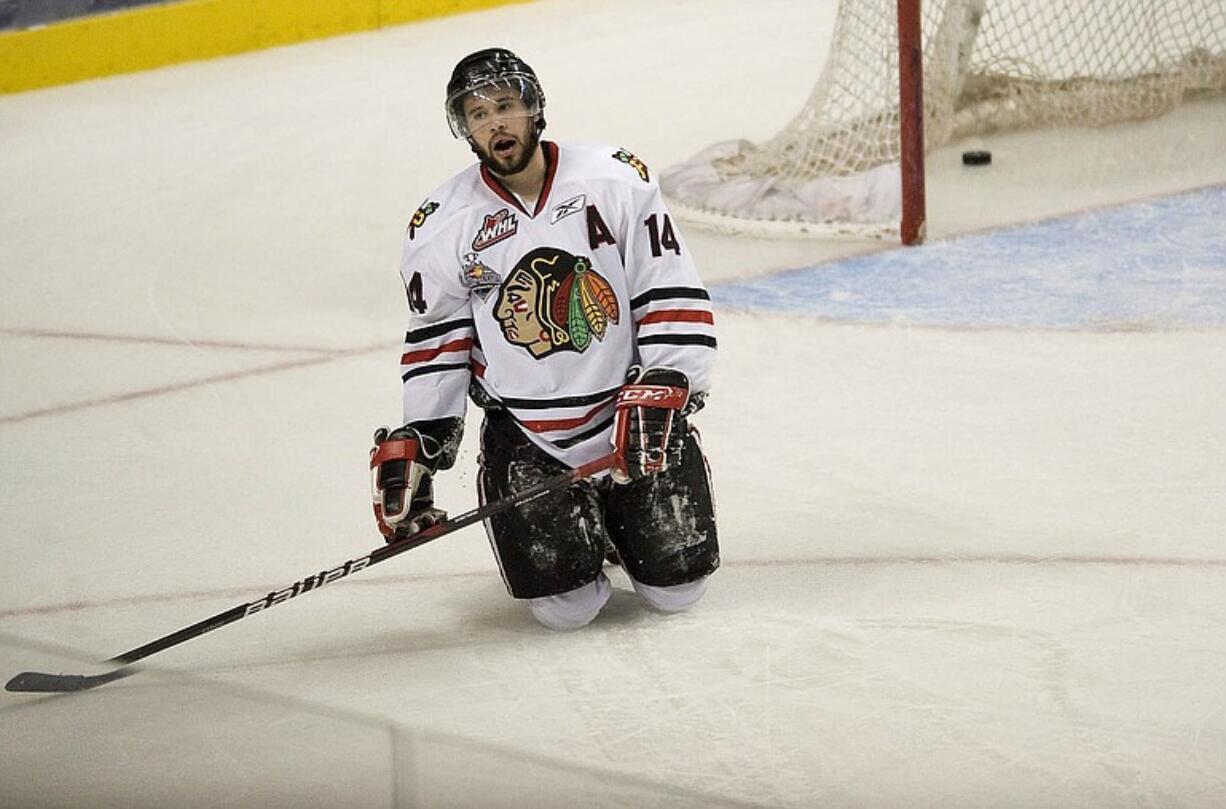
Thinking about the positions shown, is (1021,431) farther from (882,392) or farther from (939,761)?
(939,761)

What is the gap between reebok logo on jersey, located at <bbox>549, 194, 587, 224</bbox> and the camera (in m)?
2.42

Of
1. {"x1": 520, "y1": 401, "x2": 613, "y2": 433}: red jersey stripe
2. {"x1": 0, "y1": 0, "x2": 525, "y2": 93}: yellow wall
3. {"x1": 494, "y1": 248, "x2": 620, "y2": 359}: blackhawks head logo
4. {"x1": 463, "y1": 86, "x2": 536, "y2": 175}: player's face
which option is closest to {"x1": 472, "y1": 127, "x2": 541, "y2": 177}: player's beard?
{"x1": 463, "y1": 86, "x2": 536, "y2": 175}: player's face

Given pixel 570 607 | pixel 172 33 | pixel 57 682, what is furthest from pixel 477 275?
pixel 172 33

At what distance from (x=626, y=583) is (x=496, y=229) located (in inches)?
22.0

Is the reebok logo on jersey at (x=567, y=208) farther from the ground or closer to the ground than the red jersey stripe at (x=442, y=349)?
farther from the ground

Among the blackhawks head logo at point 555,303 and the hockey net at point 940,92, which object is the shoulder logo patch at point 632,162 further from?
the hockey net at point 940,92

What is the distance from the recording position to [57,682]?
2.45 meters

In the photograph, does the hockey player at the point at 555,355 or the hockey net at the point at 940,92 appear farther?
the hockey net at the point at 940,92

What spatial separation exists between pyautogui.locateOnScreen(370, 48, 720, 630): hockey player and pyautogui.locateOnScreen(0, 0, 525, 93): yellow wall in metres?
5.07

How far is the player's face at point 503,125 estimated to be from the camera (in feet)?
7.84

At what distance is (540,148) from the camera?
2443 millimetres

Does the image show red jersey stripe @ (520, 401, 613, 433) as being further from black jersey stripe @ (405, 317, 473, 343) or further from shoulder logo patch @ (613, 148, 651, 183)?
shoulder logo patch @ (613, 148, 651, 183)

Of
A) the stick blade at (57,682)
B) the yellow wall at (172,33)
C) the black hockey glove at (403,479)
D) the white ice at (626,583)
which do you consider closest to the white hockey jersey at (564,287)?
the black hockey glove at (403,479)

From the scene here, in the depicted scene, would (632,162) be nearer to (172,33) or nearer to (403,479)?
(403,479)
